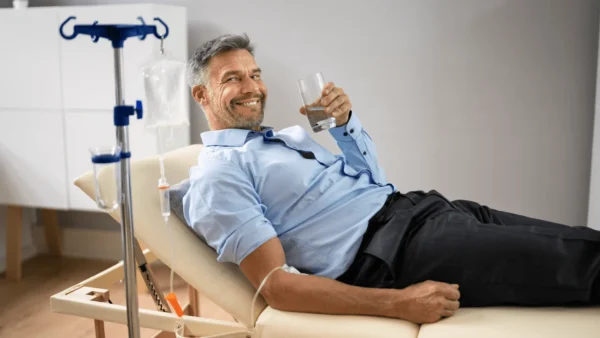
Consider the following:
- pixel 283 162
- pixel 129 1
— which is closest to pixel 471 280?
pixel 283 162

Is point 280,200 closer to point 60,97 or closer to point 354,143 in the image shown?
point 354,143

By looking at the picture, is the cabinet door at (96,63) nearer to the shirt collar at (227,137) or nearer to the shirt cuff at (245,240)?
the shirt collar at (227,137)

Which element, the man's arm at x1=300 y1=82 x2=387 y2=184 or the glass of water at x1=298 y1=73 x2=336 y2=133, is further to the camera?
the man's arm at x1=300 y1=82 x2=387 y2=184

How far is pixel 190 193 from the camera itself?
1604 millimetres

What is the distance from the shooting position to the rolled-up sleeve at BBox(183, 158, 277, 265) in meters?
1.48

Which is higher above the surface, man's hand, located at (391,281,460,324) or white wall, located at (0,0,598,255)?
white wall, located at (0,0,598,255)

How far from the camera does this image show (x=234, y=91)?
1871 millimetres

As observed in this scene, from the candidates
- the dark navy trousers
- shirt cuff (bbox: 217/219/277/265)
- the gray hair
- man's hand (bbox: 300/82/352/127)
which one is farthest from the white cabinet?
the dark navy trousers

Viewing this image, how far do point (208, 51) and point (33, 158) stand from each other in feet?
4.77

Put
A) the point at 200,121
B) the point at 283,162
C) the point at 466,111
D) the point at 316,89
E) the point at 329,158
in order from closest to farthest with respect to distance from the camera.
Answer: the point at 316,89
the point at 283,162
the point at 329,158
the point at 466,111
the point at 200,121

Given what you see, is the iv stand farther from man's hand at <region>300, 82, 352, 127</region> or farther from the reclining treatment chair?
man's hand at <region>300, 82, 352, 127</region>

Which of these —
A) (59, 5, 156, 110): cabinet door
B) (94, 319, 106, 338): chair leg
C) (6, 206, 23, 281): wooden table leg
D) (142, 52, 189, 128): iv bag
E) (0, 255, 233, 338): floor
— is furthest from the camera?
(6, 206, 23, 281): wooden table leg

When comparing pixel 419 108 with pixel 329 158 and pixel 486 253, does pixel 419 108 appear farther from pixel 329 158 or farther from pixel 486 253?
pixel 486 253

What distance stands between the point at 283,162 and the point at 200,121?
4.77ft
